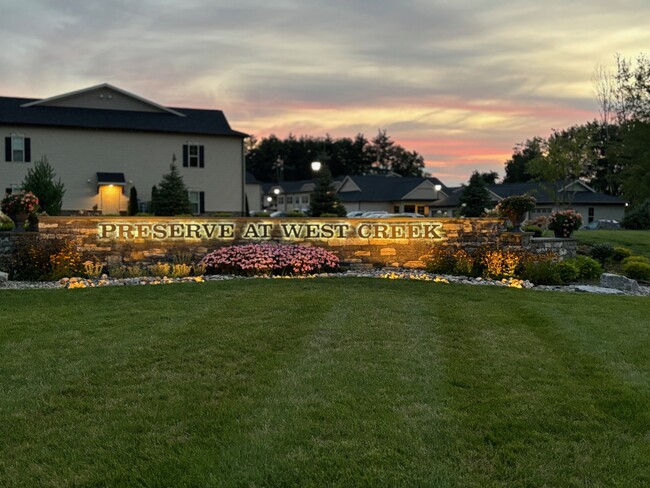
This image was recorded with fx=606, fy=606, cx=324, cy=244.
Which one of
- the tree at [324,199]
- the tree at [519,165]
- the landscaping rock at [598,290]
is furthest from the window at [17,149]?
the tree at [519,165]

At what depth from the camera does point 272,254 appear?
45.6 feet

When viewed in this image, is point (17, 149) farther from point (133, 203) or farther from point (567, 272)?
point (567, 272)

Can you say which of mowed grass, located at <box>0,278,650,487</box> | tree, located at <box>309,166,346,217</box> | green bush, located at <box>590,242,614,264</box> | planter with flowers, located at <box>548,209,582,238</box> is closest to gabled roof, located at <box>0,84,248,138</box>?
tree, located at <box>309,166,346,217</box>

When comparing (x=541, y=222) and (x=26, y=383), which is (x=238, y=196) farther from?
(x=26, y=383)

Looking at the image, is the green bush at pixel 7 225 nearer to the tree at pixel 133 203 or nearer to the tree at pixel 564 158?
the tree at pixel 133 203

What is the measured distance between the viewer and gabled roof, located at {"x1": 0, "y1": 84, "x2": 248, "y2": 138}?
31.0 metres

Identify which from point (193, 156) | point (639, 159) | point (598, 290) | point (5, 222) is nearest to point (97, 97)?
point (193, 156)

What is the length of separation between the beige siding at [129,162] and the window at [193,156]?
20 cm

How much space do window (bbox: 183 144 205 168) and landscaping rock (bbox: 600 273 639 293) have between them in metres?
24.3

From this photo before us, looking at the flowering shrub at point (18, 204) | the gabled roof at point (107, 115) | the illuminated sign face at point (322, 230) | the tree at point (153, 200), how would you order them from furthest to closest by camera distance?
the gabled roof at point (107, 115), the tree at point (153, 200), the illuminated sign face at point (322, 230), the flowering shrub at point (18, 204)

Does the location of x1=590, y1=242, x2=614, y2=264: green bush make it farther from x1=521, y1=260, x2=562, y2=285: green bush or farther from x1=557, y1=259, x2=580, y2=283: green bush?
x1=521, y1=260, x2=562, y2=285: green bush

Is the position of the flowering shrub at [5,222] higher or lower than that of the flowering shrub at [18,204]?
lower

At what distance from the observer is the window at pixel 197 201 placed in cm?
3316

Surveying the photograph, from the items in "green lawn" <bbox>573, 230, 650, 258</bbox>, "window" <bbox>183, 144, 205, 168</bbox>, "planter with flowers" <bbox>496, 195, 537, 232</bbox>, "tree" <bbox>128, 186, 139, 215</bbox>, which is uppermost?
"window" <bbox>183, 144, 205, 168</bbox>
